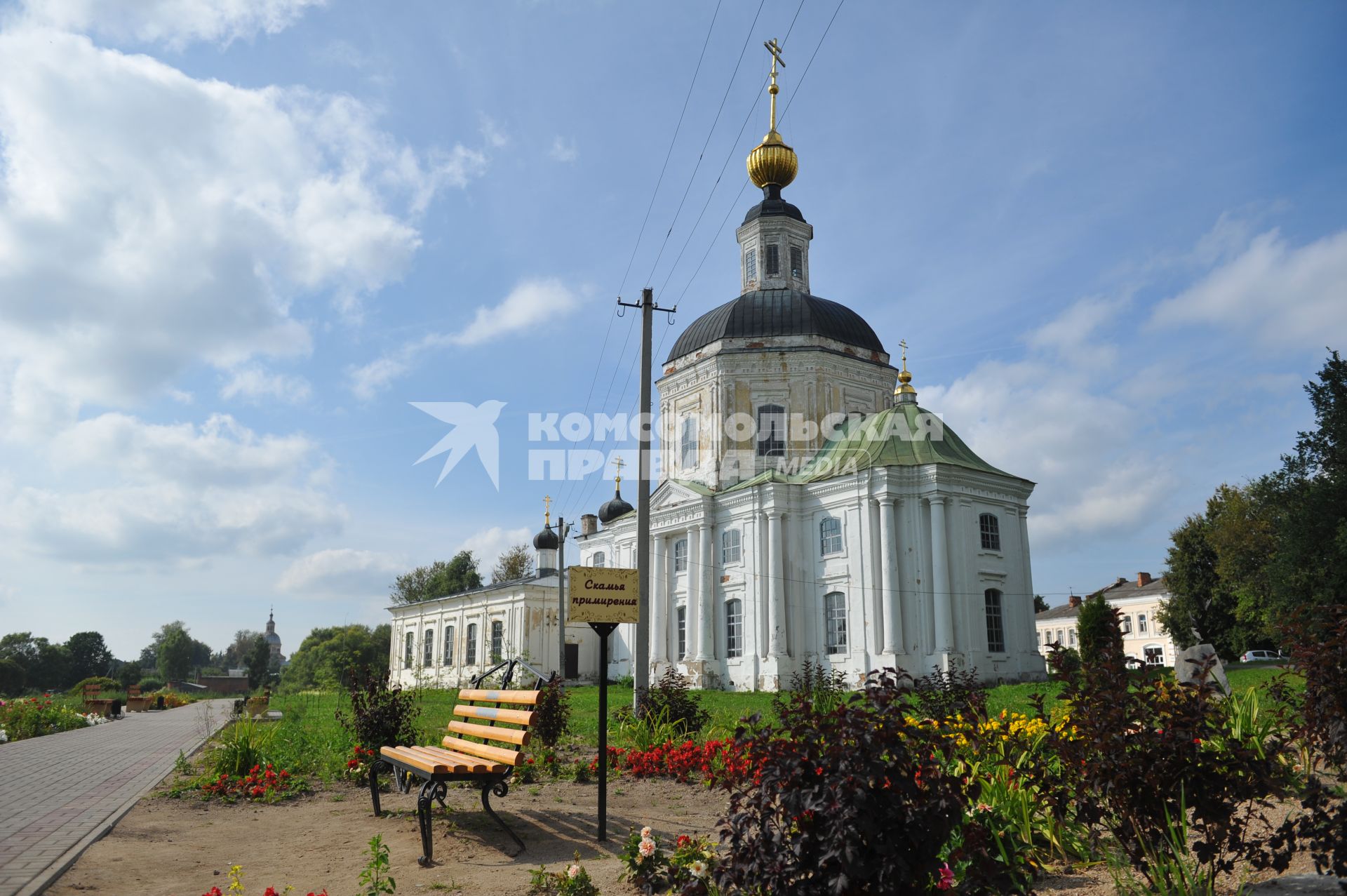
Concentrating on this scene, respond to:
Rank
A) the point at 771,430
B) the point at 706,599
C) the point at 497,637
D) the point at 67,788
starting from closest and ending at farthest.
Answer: the point at 67,788 → the point at 706,599 → the point at 771,430 → the point at 497,637

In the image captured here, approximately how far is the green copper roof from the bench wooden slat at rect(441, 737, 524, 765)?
20.2 m

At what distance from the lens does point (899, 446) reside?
92.6ft

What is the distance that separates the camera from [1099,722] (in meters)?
4.89

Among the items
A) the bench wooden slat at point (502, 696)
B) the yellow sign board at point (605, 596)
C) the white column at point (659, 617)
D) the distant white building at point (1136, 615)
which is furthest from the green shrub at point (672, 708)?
the distant white building at point (1136, 615)

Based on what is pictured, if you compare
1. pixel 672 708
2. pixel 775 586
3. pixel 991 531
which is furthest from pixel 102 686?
pixel 672 708

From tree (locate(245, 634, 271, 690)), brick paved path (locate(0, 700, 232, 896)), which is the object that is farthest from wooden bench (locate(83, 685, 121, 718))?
tree (locate(245, 634, 271, 690))

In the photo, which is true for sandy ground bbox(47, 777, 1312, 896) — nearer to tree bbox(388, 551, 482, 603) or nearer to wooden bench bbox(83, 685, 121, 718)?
wooden bench bbox(83, 685, 121, 718)

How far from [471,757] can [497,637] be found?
120 feet

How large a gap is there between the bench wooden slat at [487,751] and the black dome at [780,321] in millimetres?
25178

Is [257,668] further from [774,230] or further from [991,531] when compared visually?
[991,531]

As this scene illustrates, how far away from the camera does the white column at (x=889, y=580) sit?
26.1 meters

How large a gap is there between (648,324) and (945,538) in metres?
15.6

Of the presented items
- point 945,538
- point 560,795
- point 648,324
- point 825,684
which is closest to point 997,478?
point 945,538

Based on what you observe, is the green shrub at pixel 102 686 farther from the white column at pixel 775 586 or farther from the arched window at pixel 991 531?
the arched window at pixel 991 531
